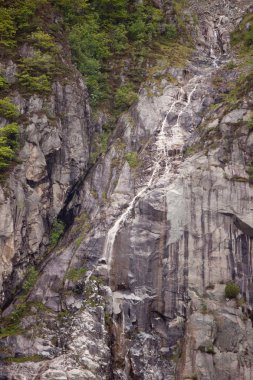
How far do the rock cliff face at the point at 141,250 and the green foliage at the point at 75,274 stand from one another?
0.09m

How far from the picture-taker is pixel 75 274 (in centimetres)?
2812

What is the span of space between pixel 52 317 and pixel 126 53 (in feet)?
83.8

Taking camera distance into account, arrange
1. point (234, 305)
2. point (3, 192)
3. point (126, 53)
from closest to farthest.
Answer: point (234, 305)
point (3, 192)
point (126, 53)

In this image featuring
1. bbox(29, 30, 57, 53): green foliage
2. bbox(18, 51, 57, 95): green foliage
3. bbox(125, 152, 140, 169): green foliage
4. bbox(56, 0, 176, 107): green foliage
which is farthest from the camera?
bbox(56, 0, 176, 107): green foliage

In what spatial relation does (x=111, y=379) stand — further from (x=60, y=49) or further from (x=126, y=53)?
(x=126, y=53)

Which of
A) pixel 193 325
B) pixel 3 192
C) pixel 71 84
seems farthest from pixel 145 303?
pixel 71 84

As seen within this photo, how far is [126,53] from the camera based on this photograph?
1647 inches

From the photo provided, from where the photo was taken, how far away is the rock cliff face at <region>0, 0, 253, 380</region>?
977 inches

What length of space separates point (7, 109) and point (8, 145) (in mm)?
2601

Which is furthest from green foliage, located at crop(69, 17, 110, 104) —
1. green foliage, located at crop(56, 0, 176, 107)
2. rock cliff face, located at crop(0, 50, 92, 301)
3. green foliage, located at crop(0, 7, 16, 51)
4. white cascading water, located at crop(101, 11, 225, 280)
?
white cascading water, located at crop(101, 11, 225, 280)

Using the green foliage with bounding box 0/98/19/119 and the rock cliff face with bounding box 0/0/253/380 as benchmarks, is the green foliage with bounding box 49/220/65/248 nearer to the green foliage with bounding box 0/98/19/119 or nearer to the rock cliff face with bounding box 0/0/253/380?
the rock cliff face with bounding box 0/0/253/380

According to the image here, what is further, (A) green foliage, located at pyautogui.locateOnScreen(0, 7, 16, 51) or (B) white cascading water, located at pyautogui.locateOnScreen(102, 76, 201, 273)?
(A) green foliage, located at pyautogui.locateOnScreen(0, 7, 16, 51)

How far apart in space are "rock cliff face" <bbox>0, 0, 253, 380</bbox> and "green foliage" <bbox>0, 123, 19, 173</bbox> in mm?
906

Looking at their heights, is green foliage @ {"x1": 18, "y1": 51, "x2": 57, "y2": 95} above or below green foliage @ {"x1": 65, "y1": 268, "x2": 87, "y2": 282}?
above
